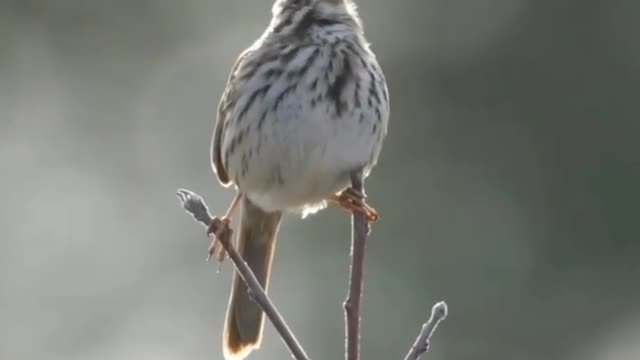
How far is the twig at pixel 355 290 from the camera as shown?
5676 millimetres

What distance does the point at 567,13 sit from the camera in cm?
1562

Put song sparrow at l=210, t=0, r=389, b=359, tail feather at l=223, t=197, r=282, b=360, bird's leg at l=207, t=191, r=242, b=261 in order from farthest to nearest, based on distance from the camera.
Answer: tail feather at l=223, t=197, r=282, b=360
song sparrow at l=210, t=0, r=389, b=359
bird's leg at l=207, t=191, r=242, b=261

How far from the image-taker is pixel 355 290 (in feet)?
19.4

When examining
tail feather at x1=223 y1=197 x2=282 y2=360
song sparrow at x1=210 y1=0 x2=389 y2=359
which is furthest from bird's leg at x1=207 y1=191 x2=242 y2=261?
tail feather at x1=223 y1=197 x2=282 y2=360

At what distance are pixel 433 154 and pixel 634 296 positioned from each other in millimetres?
1523

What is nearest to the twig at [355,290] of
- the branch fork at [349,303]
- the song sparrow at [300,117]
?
the branch fork at [349,303]

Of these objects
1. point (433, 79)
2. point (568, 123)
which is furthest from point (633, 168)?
point (433, 79)

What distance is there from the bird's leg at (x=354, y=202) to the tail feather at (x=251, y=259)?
0.43m

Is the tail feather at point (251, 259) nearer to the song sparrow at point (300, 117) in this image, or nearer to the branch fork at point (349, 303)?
the song sparrow at point (300, 117)

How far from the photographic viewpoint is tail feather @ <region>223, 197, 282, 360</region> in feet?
24.9

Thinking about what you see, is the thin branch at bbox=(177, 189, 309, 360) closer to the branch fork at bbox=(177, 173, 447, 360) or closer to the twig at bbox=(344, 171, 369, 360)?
the branch fork at bbox=(177, 173, 447, 360)

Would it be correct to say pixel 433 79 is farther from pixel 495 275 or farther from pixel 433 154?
pixel 495 275

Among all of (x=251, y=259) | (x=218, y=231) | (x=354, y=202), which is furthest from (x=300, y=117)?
(x=251, y=259)

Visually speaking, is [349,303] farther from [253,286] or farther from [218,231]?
[218,231]
